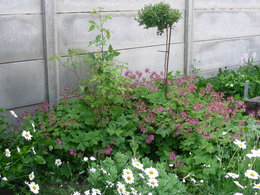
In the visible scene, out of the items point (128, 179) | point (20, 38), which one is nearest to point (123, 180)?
point (128, 179)

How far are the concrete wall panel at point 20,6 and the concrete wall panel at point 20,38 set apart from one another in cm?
5

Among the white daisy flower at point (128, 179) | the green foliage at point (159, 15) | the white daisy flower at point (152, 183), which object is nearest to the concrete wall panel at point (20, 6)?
the green foliage at point (159, 15)

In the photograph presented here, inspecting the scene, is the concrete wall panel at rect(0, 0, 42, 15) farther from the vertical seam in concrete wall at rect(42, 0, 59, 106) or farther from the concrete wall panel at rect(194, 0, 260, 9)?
the concrete wall panel at rect(194, 0, 260, 9)

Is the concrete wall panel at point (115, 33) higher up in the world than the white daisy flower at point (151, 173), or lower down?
higher up

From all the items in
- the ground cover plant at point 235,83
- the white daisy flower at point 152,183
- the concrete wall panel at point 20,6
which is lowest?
the white daisy flower at point 152,183

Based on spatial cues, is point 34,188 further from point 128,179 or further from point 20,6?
point 20,6

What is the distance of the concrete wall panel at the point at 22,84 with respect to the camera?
13.7 feet

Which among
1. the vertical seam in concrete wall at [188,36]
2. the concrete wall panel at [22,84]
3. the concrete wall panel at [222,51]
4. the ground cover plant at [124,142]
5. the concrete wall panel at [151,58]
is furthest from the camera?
the concrete wall panel at [222,51]

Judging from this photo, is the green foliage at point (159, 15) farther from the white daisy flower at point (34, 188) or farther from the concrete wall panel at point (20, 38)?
the white daisy flower at point (34, 188)

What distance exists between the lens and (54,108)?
4367 millimetres

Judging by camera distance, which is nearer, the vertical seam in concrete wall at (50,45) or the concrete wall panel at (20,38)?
the concrete wall panel at (20,38)

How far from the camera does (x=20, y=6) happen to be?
4191 mm

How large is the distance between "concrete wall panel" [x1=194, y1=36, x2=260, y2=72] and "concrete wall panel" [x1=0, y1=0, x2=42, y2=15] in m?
2.66

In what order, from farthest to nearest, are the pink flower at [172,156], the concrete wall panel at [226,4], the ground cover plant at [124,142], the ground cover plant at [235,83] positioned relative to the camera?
the concrete wall panel at [226,4], the ground cover plant at [235,83], the pink flower at [172,156], the ground cover plant at [124,142]
